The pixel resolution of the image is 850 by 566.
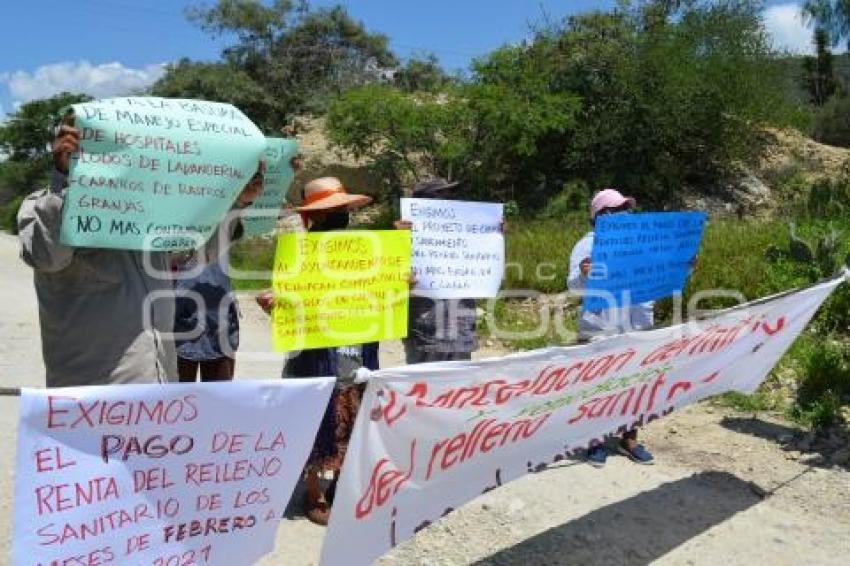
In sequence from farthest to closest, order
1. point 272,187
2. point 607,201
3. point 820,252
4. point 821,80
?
1. point 821,80
2. point 820,252
3. point 607,201
4. point 272,187

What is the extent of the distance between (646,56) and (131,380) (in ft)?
66.8

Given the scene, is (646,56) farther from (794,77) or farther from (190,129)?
(190,129)

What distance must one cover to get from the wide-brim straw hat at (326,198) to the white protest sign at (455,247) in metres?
0.27

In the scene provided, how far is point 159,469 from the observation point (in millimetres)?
2469

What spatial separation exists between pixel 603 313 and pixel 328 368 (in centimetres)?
178

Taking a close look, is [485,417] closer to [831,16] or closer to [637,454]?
[637,454]

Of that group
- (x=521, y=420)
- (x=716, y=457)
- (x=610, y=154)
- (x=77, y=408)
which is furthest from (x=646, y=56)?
(x=77, y=408)

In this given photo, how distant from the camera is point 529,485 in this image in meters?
4.71

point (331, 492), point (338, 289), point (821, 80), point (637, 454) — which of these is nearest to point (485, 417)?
point (338, 289)

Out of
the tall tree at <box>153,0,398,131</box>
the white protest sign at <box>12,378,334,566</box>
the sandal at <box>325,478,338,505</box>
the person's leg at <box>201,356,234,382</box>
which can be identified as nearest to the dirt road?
the sandal at <box>325,478,338,505</box>

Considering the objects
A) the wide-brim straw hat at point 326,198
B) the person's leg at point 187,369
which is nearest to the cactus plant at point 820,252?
the wide-brim straw hat at point 326,198

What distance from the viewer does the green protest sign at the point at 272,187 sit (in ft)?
13.1

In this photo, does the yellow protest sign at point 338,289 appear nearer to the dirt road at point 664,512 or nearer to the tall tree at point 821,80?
the dirt road at point 664,512

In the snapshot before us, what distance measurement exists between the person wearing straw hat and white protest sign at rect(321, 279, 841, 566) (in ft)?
3.26
